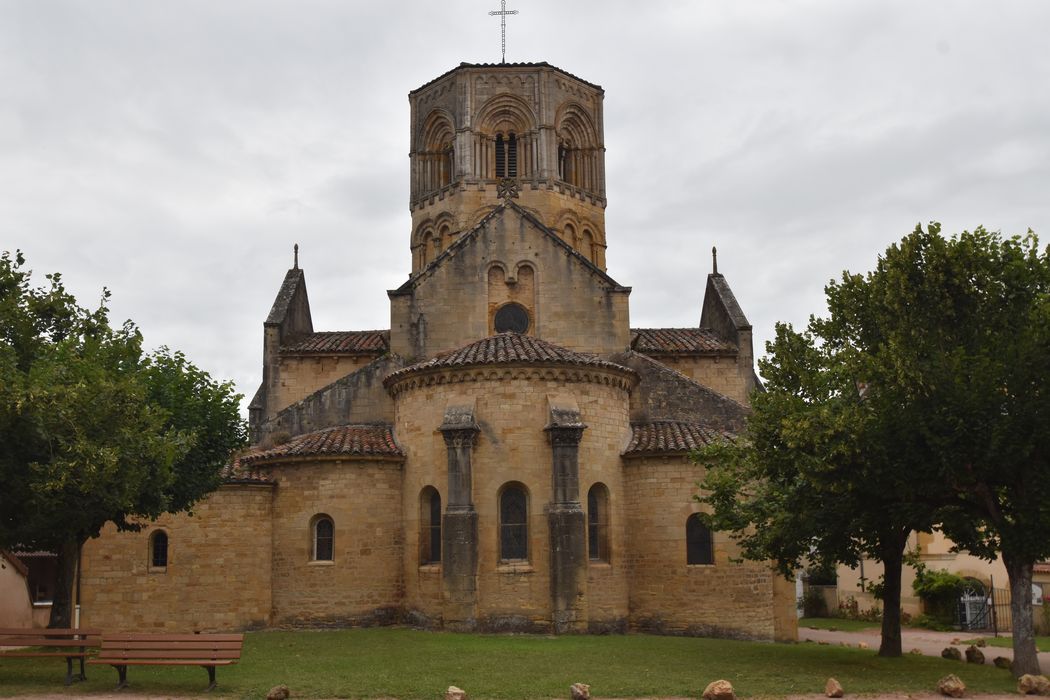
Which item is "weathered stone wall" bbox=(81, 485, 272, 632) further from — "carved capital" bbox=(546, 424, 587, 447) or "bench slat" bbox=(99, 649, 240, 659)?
"bench slat" bbox=(99, 649, 240, 659)

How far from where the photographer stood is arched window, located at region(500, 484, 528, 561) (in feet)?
93.5

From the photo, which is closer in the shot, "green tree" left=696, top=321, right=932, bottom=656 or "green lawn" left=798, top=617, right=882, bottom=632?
"green tree" left=696, top=321, right=932, bottom=656

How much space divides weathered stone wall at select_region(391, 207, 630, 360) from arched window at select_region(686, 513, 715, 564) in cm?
676

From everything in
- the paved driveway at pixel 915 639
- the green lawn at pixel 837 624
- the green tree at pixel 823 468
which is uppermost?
the green tree at pixel 823 468

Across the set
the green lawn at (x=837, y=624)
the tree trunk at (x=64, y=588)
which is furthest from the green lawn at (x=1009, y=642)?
the tree trunk at (x=64, y=588)

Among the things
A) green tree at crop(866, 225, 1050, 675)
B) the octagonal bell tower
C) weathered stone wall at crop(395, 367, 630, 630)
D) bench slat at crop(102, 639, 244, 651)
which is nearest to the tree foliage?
green tree at crop(866, 225, 1050, 675)

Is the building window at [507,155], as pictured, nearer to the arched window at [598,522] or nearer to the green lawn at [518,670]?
the arched window at [598,522]

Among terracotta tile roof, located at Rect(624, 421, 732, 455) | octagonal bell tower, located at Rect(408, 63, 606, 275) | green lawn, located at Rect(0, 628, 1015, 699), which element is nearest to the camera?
green lawn, located at Rect(0, 628, 1015, 699)

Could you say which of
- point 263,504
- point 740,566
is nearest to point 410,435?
point 263,504

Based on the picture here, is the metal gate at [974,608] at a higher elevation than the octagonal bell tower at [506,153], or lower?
lower

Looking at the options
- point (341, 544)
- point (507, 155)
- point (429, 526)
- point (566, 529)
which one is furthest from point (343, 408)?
point (507, 155)

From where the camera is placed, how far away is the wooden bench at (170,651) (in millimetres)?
16875

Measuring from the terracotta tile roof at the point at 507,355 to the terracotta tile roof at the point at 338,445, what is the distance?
182 centimetres

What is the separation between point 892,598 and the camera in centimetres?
2323
